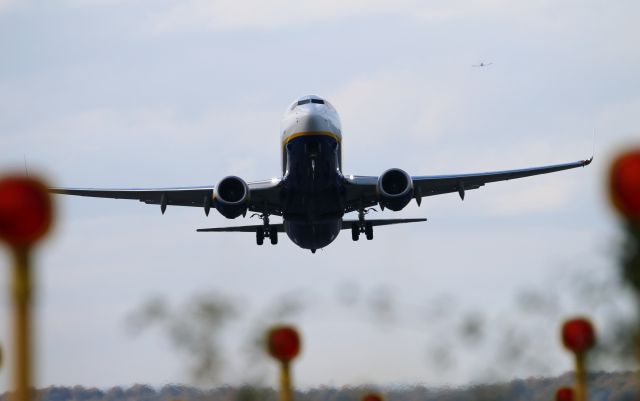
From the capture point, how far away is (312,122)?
3111 centimetres

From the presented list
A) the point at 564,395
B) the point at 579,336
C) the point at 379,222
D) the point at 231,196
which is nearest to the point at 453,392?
the point at 564,395

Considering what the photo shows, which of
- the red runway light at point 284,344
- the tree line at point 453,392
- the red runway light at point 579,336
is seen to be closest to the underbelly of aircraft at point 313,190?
the tree line at point 453,392

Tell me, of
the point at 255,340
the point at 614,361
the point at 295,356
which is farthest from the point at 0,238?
the point at 255,340

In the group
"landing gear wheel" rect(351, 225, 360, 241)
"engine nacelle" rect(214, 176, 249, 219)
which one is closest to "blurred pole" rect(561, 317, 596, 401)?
"engine nacelle" rect(214, 176, 249, 219)

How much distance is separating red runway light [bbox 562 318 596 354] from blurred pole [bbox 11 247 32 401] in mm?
5394

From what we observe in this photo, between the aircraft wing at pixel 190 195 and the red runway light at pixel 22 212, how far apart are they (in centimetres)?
2800

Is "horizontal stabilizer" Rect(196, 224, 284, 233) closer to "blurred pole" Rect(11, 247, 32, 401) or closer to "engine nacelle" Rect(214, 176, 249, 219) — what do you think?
"engine nacelle" Rect(214, 176, 249, 219)

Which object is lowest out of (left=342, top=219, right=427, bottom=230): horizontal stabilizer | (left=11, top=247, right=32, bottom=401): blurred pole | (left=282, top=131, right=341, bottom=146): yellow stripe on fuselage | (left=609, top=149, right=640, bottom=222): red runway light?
(left=11, top=247, right=32, bottom=401): blurred pole

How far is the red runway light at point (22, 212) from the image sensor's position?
514cm

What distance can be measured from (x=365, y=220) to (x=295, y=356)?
27615 mm

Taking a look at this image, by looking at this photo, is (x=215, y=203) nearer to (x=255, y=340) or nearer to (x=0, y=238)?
(x=255, y=340)

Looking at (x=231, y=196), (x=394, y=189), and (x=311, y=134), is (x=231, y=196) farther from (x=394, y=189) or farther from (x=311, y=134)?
(x=394, y=189)

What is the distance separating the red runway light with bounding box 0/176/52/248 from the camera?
514 cm

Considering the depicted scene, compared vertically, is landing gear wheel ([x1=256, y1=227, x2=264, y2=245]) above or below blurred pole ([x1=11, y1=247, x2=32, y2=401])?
above
